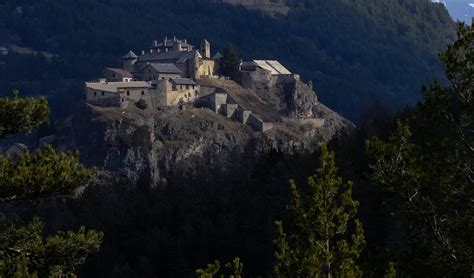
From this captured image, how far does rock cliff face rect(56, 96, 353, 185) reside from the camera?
116375 mm

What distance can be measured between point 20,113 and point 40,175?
156 centimetres

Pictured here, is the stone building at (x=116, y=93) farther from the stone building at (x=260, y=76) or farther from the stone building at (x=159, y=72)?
the stone building at (x=260, y=76)

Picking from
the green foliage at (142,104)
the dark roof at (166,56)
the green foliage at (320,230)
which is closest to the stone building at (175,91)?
the green foliage at (142,104)

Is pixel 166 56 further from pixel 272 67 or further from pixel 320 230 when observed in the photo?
pixel 320 230

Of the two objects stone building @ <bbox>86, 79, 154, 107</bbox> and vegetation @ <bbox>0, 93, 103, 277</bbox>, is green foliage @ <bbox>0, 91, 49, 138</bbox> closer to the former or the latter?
vegetation @ <bbox>0, 93, 103, 277</bbox>

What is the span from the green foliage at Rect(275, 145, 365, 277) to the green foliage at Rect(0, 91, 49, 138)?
6.27m

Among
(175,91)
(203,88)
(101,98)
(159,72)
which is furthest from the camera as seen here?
(159,72)

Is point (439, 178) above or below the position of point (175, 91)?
above

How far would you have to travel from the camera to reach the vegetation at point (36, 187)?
20.0 meters

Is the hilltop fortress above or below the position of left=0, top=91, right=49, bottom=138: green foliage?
below

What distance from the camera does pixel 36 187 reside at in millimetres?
20203

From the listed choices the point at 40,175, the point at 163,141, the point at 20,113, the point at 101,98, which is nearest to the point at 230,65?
the point at 163,141

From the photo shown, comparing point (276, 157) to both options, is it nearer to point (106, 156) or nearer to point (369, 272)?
point (106, 156)

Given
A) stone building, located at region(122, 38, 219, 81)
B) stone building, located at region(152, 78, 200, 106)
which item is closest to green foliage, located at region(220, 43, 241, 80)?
stone building, located at region(122, 38, 219, 81)
